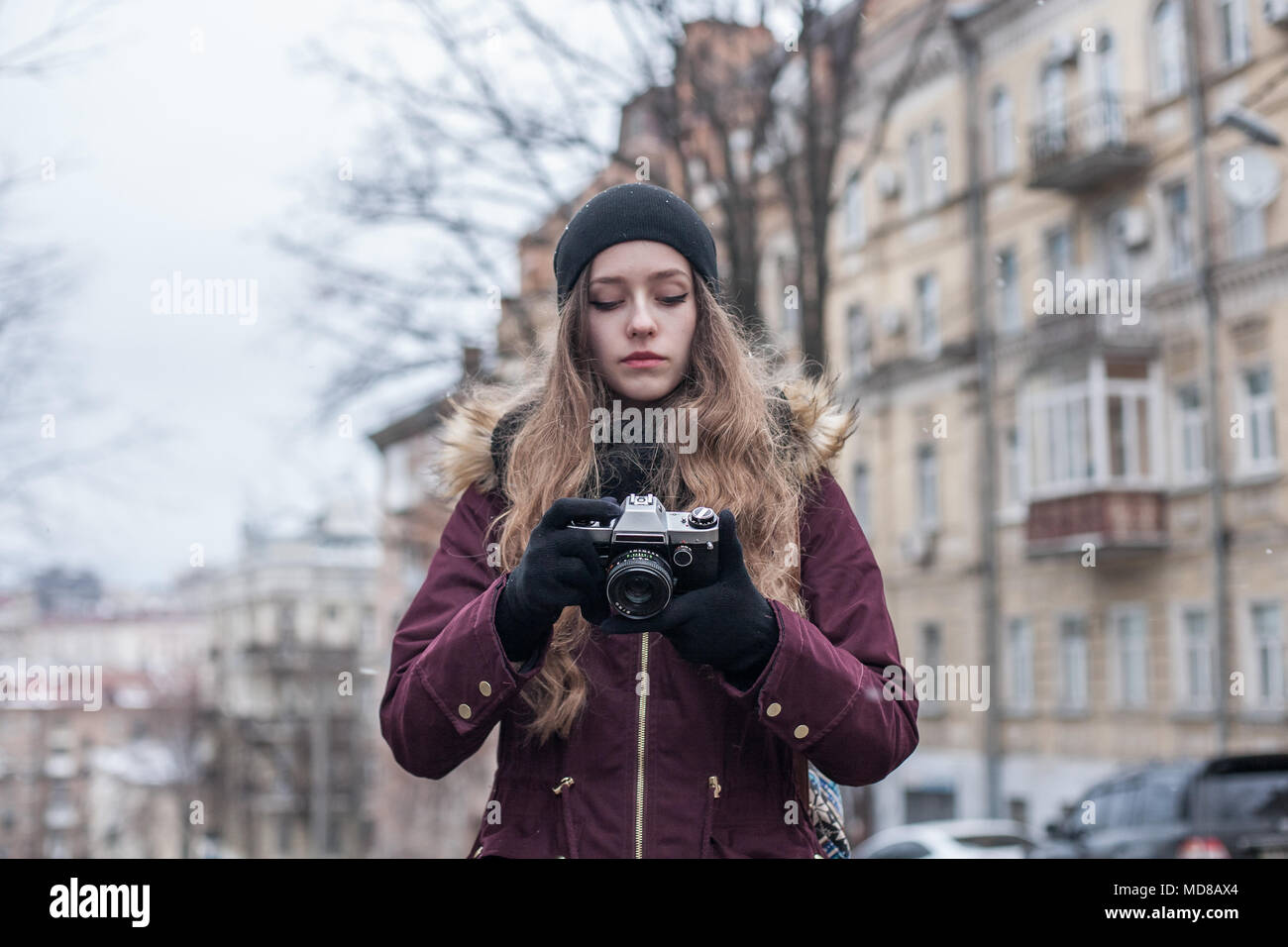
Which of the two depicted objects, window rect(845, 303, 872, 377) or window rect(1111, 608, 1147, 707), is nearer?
window rect(1111, 608, 1147, 707)

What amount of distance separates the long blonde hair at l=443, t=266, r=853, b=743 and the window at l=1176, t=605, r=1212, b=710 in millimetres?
20787

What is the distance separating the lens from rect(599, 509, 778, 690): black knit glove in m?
2.12

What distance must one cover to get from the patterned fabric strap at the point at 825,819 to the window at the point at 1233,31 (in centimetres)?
2100

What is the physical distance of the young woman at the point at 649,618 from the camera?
216 centimetres

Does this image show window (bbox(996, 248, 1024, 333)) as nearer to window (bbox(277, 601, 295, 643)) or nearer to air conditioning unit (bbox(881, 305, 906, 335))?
air conditioning unit (bbox(881, 305, 906, 335))

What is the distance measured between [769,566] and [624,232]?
605 millimetres

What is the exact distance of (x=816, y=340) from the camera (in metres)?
12.2

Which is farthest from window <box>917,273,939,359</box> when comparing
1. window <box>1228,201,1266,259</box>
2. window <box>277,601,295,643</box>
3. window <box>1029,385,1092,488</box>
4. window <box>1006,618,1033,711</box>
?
window <box>277,601,295,643</box>

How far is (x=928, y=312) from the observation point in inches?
1145

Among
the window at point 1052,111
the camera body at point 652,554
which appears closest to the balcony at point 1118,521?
the window at point 1052,111

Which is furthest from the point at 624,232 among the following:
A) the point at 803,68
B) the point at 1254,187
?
the point at 1254,187
